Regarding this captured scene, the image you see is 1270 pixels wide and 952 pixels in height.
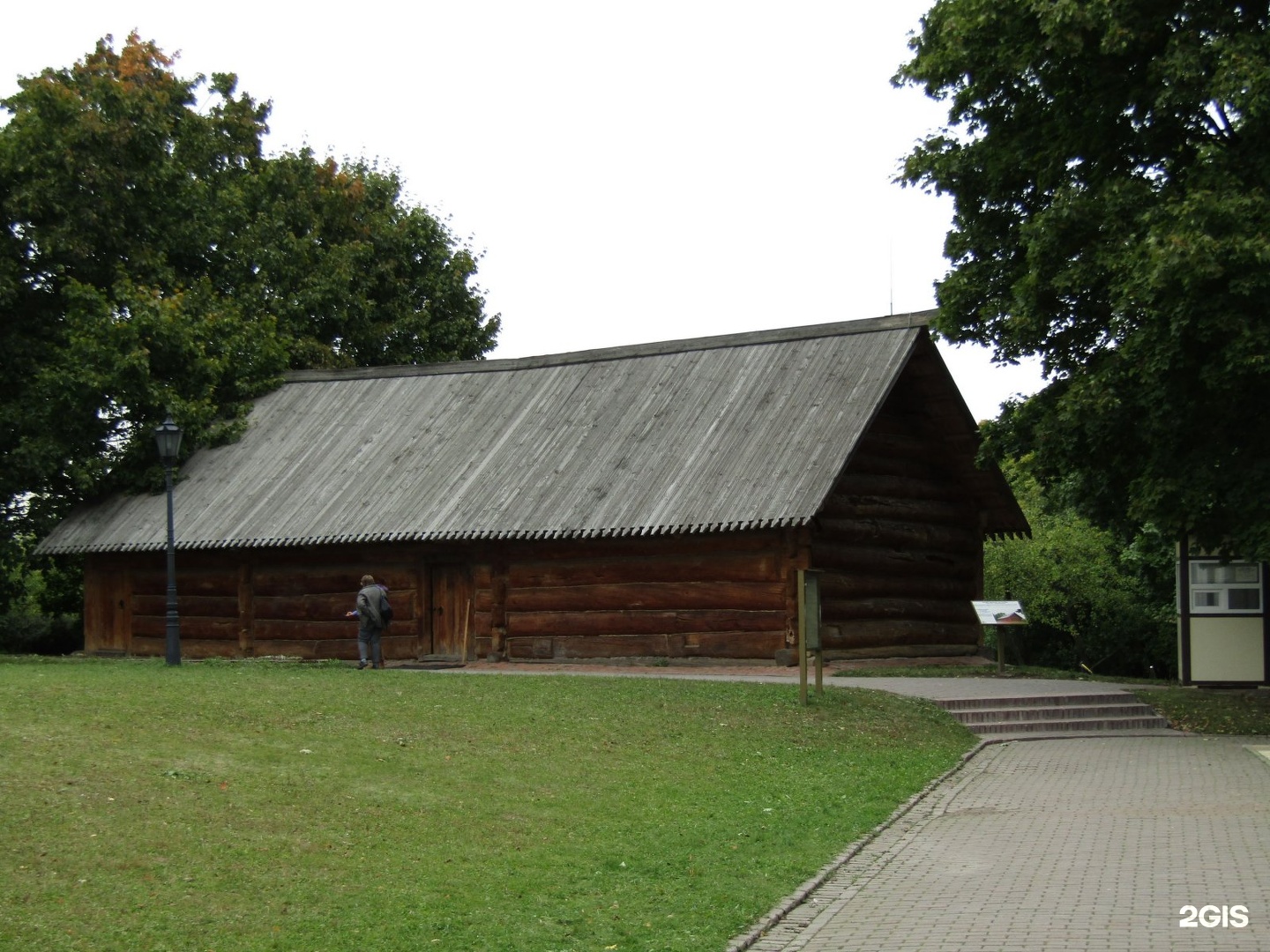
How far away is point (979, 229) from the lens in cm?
2305

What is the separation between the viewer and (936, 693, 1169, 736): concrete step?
20516mm

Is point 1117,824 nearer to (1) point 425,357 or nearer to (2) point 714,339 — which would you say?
(2) point 714,339

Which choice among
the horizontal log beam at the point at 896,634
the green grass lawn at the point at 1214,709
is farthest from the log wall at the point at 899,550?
the green grass lawn at the point at 1214,709

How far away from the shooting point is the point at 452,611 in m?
29.5

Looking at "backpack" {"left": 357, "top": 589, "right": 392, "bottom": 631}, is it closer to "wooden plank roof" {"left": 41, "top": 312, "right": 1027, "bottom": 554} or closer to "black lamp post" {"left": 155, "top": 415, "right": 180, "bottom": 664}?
"wooden plank roof" {"left": 41, "top": 312, "right": 1027, "bottom": 554}

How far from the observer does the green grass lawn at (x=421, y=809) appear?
933 cm

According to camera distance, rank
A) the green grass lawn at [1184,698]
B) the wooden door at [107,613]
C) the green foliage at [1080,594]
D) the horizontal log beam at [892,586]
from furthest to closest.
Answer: the green foliage at [1080,594] < the wooden door at [107,613] < the horizontal log beam at [892,586] < the green grass lawn at [1184,698]

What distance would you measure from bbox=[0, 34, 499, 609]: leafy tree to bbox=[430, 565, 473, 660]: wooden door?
727 centimetres

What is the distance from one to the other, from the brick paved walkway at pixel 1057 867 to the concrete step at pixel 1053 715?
10.6ft

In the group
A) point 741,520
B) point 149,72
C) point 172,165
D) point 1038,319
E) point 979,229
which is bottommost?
point 741,520

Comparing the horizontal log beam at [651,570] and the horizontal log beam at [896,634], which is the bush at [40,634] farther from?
the horizontal log beam at [896,634]

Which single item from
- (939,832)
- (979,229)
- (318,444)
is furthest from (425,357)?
(939,832)

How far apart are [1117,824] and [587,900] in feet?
17.7

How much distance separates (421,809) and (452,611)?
1717 centimetres
